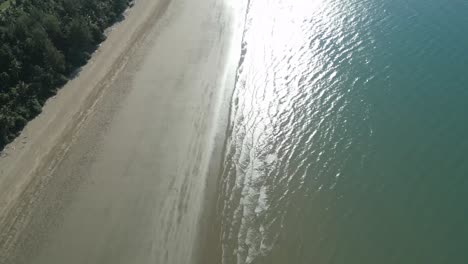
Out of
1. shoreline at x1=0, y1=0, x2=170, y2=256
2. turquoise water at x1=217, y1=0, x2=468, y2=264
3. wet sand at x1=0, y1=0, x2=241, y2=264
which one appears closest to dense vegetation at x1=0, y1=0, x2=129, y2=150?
shoreline at x1=0, y1=0, x2=170, y2=256

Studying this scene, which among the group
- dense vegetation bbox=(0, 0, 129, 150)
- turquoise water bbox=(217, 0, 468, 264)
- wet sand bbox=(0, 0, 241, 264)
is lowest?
turquoise water bbox=(217, 0, 468, 264)

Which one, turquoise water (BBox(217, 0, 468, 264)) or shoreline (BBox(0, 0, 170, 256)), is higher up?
shoreline (BBox(0, 0, 170, 256))

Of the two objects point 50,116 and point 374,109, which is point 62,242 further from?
point 374,109

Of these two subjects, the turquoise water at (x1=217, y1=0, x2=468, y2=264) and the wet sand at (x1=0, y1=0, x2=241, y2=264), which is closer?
the turquoise water at (x1=217, y1=0, x2=468, y2=264)

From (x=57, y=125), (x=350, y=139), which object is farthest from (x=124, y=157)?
(x=350, y=139)

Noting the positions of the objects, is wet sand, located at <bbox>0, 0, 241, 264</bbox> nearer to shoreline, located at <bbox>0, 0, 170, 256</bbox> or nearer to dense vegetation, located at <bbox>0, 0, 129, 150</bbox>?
shoreline, located at <bbox>0, 0, 170, 256</bbox>

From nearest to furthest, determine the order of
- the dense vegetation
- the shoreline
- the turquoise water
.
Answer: the turquoise water, the shoreline, the dense vegetation

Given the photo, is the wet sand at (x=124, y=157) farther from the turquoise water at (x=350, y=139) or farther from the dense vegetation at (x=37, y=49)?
the turquoise water at (x=350, y=139)
